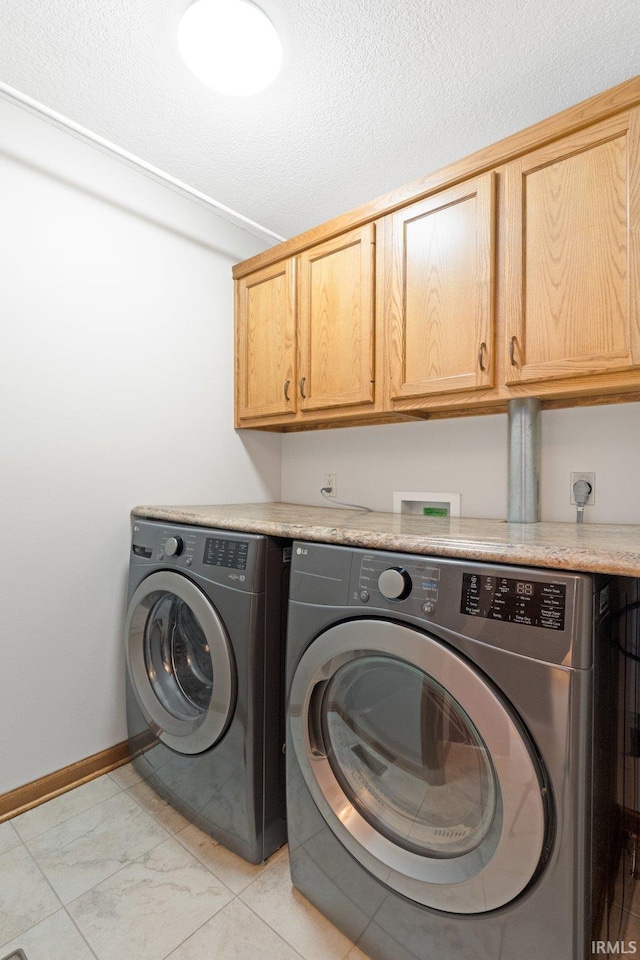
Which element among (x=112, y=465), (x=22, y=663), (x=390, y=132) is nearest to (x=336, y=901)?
(x=22, y=663)

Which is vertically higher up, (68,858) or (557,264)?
(557,264)

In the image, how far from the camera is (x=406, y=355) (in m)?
1.70

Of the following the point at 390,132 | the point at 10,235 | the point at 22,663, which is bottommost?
the point at 22,663

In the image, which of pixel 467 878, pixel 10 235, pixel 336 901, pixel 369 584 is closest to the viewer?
pixel 467 878

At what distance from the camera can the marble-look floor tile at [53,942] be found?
111 cm

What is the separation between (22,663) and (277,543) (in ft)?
3.59

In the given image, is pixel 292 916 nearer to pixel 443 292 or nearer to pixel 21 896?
pixel 21 896

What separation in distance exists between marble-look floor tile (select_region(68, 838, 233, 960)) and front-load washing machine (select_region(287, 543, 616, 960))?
27cm

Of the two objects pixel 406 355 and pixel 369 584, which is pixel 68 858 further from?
pixel 406 355

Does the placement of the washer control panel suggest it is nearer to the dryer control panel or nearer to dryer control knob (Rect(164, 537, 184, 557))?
dryer control knob (Rect(164, 537, 184, 557))

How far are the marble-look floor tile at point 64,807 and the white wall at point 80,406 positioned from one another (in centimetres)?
11

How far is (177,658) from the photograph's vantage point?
169cm

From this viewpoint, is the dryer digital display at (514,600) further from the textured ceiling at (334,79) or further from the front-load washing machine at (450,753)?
the textured ceiling at (334,79)

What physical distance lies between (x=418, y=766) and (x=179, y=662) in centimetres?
98
